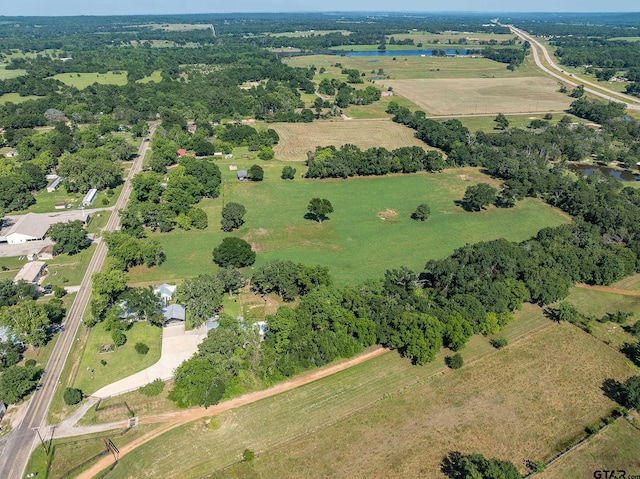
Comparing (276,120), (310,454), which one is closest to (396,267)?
(310,454)

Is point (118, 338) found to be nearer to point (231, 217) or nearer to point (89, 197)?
point (231, 217)

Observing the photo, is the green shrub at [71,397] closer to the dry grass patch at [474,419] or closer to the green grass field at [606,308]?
the dry grass patch at [474,419]

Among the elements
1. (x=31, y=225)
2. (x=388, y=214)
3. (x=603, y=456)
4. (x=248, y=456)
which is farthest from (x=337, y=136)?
(x=603, y=456)

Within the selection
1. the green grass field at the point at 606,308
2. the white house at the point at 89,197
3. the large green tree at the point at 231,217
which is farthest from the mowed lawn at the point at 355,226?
the white house at the point at 89,197

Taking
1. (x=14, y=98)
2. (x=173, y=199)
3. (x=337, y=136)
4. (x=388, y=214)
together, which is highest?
(x=173, y=199)

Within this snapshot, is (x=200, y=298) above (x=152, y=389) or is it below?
above

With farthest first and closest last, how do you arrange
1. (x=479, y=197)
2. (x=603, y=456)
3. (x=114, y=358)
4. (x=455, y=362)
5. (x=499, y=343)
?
(x=479, y=197) → (x=499, y=343) → (x=114, y=358) → (x=455, y=362) → (x=603, y=456)
